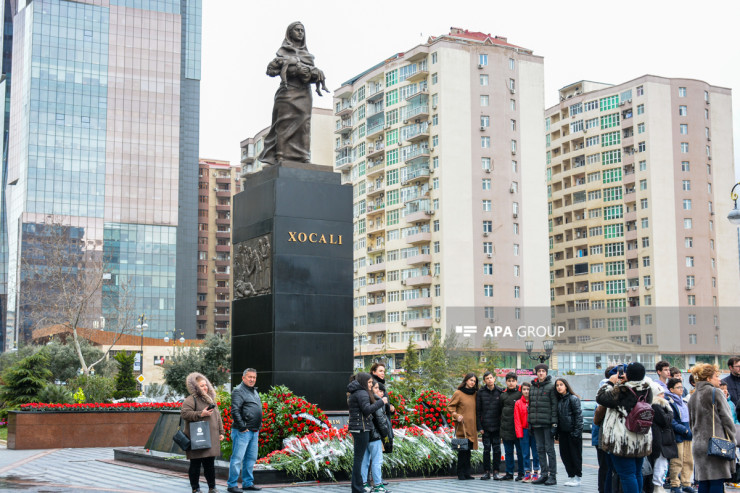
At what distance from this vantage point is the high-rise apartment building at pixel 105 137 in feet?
347

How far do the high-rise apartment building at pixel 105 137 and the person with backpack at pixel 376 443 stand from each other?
313 feet

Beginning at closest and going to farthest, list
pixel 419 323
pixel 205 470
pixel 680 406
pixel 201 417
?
pixel 201 417 → pixel 205 470 → pixel 680 406 → pixel 419 323

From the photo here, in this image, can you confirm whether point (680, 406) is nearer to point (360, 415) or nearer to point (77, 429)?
point (360, 415)

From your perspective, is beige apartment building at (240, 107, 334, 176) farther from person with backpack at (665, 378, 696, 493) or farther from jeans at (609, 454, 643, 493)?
jeans at (609, 454, 643, 493)

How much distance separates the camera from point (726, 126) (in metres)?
91.6

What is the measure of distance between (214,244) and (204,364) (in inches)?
2971

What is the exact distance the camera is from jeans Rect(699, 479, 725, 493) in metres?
10.4

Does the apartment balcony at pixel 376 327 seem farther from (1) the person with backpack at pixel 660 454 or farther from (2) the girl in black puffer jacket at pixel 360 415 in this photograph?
(2) the girl in black puffer jacket at pixel 360 415

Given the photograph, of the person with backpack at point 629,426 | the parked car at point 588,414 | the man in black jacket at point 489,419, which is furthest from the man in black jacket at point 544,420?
the parked car at point 588,414

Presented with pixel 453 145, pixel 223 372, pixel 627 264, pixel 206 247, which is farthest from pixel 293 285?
A: pixel 206 247

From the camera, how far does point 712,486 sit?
10492 millimetres

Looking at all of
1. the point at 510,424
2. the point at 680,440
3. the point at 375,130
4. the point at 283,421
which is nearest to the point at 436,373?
the point at 510,424

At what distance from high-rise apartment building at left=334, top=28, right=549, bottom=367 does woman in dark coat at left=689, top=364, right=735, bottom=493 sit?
Answer: 2606 inches

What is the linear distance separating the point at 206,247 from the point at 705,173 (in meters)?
69.2
